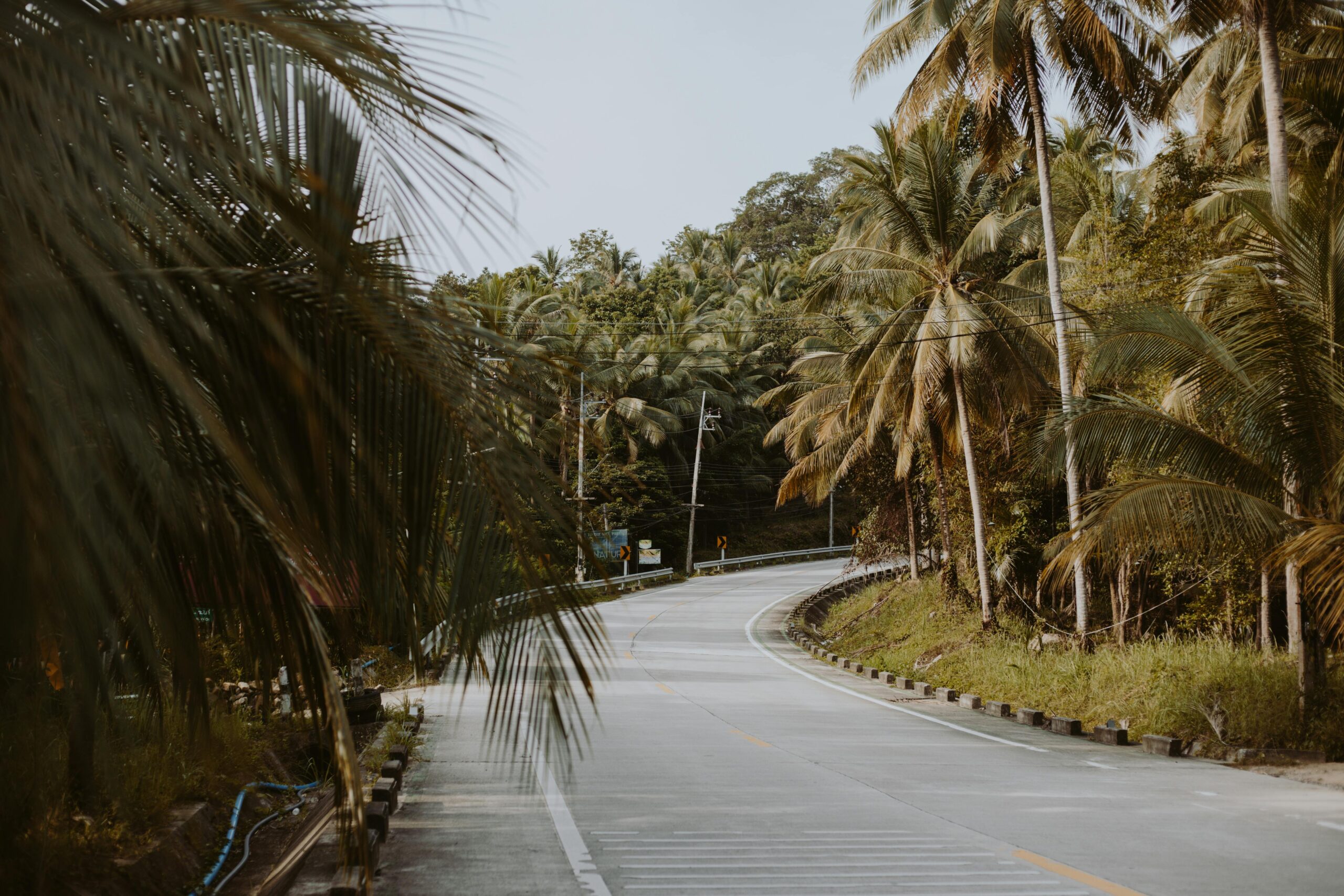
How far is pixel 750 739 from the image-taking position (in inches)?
523

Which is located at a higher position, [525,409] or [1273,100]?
[1273,100]

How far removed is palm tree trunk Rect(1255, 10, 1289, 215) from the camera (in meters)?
12.6

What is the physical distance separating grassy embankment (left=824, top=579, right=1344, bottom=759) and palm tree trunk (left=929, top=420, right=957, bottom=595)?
1448 mm

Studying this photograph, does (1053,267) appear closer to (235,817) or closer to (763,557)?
(235,817)

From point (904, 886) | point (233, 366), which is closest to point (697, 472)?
point (904, 886)

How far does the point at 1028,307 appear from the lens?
68.9ft

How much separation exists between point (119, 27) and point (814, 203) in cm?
7235

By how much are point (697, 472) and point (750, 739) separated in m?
37.6

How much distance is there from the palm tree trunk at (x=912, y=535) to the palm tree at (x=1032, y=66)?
14208mm

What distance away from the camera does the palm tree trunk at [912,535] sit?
106ft

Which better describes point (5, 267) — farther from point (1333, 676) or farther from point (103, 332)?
point (1333, 676)

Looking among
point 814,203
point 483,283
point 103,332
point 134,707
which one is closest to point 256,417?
point 103,332

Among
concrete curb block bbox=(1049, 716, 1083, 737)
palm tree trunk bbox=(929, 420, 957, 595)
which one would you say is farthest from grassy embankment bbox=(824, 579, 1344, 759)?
palm tree trunk bbox=(929, 420, 957, 595)

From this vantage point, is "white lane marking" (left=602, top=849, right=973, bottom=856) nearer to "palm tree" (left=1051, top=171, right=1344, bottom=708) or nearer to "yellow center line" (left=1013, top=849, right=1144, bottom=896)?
"yellow center line" (left=1013, top=849, right=1144, bottom=896)
